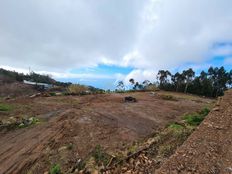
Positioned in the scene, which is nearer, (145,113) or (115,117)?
(115,117)

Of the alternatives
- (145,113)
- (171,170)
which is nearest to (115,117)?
(145,113)

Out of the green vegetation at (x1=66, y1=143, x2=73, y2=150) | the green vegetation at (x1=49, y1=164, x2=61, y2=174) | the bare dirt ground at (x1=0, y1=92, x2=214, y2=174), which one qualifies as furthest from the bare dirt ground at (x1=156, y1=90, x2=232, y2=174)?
the green vegetation at (x1=66, y1=143, x2=73, y2=150)

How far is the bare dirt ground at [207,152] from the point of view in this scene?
412 cm

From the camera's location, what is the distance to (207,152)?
4574 mm

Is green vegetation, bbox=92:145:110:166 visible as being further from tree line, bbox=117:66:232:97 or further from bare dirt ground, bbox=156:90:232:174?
tree line, bbox=117:66:232:97

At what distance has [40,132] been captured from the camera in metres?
6.76

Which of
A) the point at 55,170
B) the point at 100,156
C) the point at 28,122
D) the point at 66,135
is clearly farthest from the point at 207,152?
the point at 28,122

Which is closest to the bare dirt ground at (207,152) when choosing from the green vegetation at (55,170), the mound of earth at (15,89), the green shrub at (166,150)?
the green shrub at (166,150)

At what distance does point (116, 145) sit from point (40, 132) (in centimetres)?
256

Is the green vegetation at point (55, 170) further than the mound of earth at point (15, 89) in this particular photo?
No

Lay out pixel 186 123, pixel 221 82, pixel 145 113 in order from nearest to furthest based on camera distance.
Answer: pixel 186 123 < pixel 145 113 < pixel 221 82

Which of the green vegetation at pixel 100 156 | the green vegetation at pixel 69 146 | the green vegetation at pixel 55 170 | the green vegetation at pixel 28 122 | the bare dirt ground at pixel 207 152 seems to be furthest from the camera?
the green vegetation at pixel 28 122

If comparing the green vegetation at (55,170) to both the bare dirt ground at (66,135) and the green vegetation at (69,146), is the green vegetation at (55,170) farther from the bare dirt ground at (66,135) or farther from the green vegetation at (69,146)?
the green vegetation at (69,146)

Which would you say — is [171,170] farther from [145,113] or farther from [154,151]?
[145,113]
